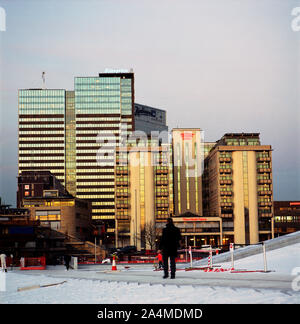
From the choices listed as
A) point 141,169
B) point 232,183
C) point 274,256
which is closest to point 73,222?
point 141,169

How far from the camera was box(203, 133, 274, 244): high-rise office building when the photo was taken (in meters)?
150

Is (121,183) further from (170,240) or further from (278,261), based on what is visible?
(170,240)

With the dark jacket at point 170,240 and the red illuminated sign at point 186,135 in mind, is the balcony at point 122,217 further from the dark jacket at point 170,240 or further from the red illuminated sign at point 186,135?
the dark jacket at point 170,240

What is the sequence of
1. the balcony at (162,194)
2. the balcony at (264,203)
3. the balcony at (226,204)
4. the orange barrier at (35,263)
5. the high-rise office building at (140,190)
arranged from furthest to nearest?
the balcony at (162,194), the balcony at (264,203), the balcony at (226,204), the high-rise office building at (140,190), the orange barrier at (35,263)

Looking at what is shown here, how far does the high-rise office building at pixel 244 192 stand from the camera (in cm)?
14962

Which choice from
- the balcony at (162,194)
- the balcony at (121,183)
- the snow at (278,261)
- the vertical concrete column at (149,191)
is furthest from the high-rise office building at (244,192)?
the snow at (278,261)

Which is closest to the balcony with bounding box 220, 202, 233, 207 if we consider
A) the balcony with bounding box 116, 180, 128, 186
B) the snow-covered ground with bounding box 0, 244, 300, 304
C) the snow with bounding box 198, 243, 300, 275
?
the balcony with bounding box 116, 180, 128, 186

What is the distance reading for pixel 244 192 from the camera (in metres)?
151

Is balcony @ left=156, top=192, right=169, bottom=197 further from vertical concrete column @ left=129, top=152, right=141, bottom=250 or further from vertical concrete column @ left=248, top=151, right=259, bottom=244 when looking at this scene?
vertical concrete column @ left=248, top=151, right=259, bottom=244

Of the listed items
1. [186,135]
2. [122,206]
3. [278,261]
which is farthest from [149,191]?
[278,261]

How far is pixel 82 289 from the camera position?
14.1 m
